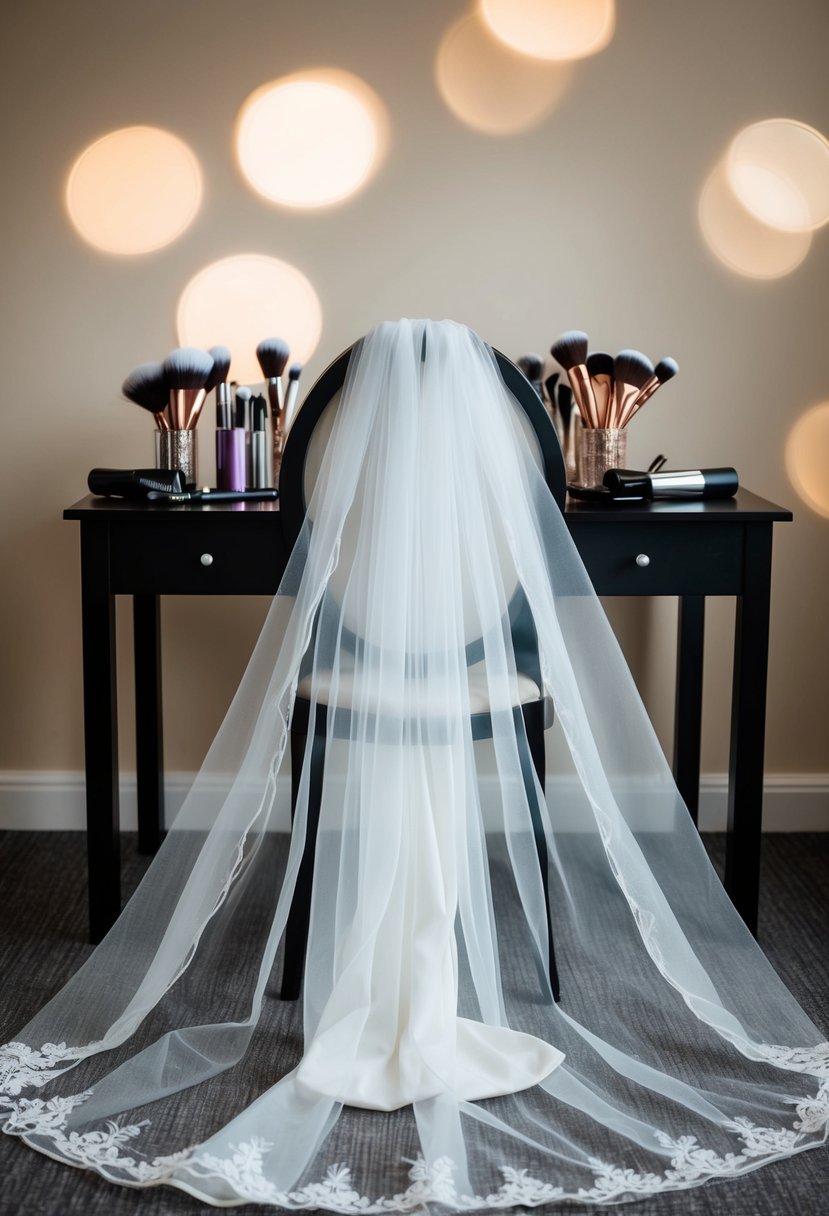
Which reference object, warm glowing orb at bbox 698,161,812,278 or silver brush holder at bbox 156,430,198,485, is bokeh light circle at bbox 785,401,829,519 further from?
silver brush holder at bbox 156,430,198,485

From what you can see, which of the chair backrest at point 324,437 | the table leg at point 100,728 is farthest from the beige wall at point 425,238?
the chair backrest at point 324,437

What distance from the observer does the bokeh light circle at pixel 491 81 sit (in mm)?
2402

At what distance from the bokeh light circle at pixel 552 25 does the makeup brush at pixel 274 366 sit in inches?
32.0

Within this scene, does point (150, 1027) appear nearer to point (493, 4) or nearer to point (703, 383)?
point (703, 383)

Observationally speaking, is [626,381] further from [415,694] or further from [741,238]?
[415,694]

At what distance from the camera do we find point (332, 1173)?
4.76 ft

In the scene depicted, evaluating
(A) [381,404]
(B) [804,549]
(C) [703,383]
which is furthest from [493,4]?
(B) [804,549]

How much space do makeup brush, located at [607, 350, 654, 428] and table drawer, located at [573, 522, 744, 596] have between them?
0.30 metres

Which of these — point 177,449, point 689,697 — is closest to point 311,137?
point 177,449

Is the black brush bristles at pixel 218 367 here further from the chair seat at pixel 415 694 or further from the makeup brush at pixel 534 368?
the chair seat at pixel 415 694

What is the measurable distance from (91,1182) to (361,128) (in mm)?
1995

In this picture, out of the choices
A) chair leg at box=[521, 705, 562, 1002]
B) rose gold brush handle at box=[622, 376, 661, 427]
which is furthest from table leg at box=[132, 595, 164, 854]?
rose gold brush handle at box=[622, 376, 661, 427]

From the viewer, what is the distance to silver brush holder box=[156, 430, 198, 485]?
7.28 feet

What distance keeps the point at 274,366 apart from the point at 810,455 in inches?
46.3
